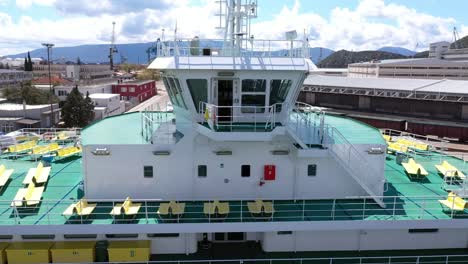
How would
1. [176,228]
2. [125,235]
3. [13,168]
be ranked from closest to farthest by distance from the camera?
[176,228]
[125,235]
[13,168]

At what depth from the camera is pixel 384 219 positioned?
44.5 feet

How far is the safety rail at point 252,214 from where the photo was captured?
13039 mm

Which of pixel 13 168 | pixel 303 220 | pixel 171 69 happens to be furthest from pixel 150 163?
pixel 13 168

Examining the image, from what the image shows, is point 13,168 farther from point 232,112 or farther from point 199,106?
point 232,112

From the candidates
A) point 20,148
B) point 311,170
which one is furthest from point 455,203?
point 20,148

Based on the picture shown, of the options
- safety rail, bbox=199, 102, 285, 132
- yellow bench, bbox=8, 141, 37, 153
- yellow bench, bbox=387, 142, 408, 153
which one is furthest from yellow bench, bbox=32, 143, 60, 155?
yellow bench, bbox=387, 142, 408, 153

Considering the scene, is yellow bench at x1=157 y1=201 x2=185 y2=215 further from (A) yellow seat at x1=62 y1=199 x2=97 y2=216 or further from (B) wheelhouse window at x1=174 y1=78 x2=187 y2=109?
(B) wheelhouse window at x1=174 y1=78 x2=187 y2=109

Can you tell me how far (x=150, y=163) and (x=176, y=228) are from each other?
9.85 ft

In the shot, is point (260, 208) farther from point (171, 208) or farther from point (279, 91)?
point (279, 91)

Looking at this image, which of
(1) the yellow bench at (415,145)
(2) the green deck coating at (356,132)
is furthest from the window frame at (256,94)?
(1) the yellow bench at (415,145)

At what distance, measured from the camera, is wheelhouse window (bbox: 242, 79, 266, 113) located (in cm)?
1450

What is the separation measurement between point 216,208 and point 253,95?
4619 mm

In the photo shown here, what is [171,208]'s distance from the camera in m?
13.2

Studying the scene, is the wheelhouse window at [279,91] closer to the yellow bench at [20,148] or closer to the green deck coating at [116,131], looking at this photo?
the green deck coating at [116,131]
